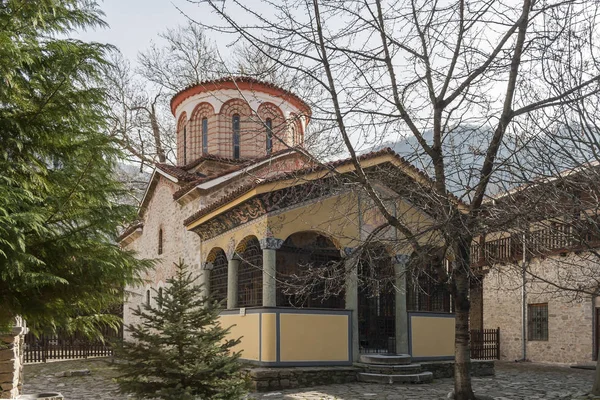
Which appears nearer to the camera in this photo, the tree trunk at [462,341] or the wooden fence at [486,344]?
the tree trunk at [462,341]

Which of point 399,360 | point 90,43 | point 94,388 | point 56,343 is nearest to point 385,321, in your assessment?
point 399,360

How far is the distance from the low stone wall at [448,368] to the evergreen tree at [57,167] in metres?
8.04

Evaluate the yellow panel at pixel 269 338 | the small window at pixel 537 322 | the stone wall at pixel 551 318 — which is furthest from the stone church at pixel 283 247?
the small window at pixel 537 322

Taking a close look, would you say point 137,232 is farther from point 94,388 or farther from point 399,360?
point 399,360

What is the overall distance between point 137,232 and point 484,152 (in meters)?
16.0

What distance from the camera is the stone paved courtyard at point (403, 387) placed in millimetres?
9875

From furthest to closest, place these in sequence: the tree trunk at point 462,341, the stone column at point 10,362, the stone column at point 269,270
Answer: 1. the stone column at point 269,270
2. the stone column at point 10,362
3. the tree trunk at point 462,341

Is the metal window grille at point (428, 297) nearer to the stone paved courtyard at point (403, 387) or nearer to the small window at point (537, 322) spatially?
the stone paved courtyard at point (403, 387)

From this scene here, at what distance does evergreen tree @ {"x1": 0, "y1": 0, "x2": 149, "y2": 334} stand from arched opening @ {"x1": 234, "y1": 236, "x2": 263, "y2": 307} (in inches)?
252

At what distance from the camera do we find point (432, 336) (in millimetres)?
12922

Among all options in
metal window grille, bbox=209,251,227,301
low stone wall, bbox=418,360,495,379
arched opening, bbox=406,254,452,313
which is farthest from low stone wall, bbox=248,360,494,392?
metal window grille, bbox=209,251,227,301

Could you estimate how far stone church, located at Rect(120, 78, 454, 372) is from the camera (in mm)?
10734

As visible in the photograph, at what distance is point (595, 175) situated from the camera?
6.21m

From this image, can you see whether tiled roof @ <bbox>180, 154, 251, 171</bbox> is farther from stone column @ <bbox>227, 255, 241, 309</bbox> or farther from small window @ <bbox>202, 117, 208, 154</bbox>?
stone column @ <bbox>227, 255, 241, 309</bbox>
